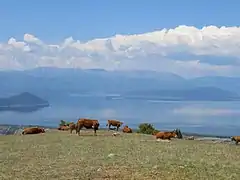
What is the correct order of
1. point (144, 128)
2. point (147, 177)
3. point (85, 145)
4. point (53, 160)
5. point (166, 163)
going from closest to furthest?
1. point (147, 177)
2. point (166, 163)
3. point (53, 160)
4. point (85, 145)
5. point (144, 128)

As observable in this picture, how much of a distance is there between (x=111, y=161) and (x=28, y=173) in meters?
4.11

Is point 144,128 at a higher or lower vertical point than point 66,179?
higher

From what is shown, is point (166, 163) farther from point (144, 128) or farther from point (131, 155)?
point (144, 128)

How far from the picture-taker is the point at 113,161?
22.5m

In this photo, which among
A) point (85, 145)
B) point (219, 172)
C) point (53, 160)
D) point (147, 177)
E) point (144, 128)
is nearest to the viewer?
point (147, 177)

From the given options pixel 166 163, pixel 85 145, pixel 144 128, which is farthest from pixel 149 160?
pixel 144 128

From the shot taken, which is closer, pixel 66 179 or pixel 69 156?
pixel 66 179

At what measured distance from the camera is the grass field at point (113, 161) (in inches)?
763

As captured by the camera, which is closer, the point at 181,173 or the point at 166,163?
the point at 181,173

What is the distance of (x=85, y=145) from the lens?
30.1 meters

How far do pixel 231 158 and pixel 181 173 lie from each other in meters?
7.04

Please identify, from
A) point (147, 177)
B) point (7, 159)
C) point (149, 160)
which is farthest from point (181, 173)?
point (7, 159)

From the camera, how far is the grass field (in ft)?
63.6

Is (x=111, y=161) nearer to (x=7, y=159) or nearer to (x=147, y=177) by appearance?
(x=147, y=177)
